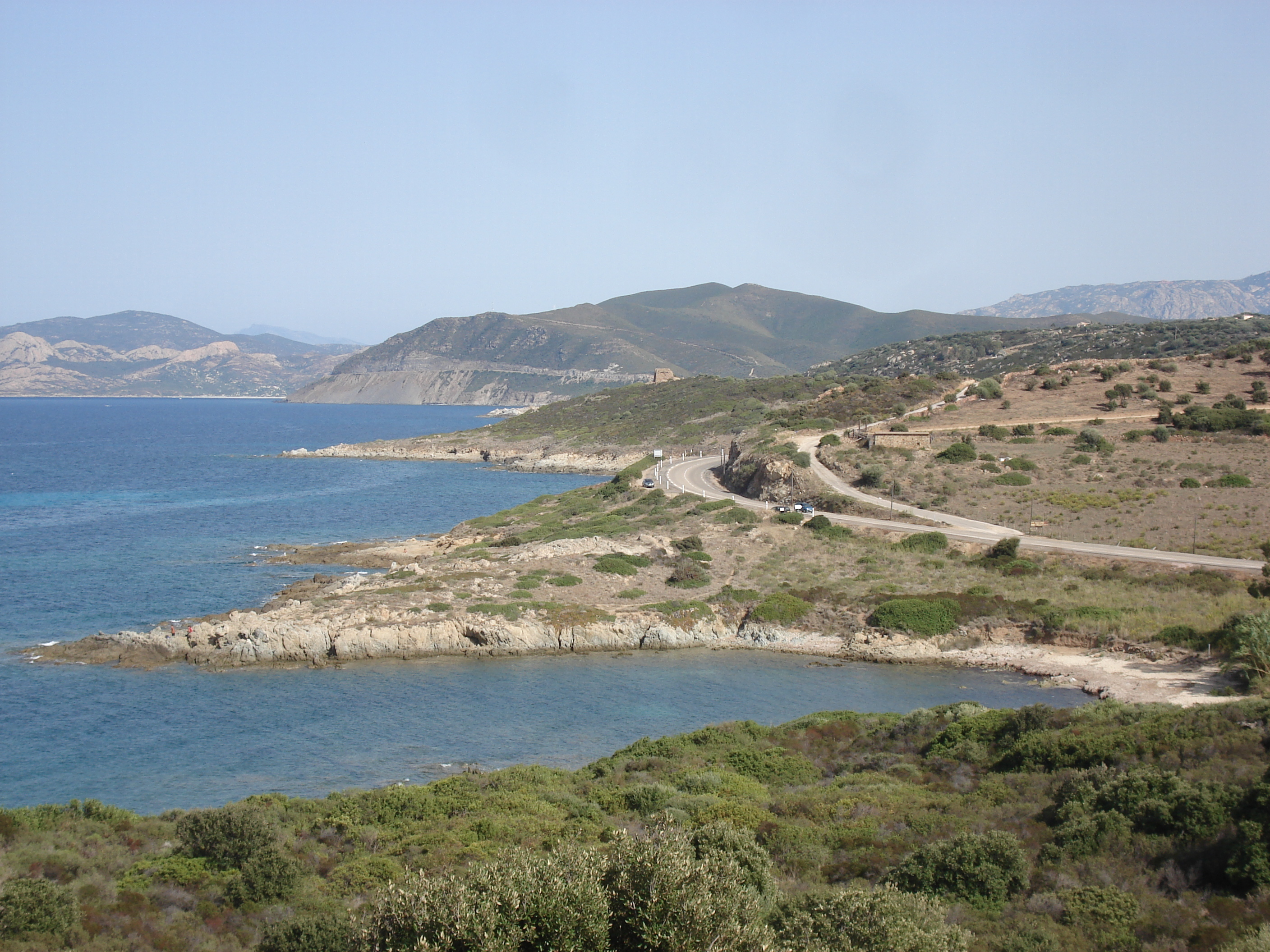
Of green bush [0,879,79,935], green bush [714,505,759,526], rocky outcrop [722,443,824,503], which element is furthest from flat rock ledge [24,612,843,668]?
green bush [0,879,79,935]

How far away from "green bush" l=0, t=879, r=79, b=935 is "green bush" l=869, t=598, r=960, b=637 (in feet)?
90.2

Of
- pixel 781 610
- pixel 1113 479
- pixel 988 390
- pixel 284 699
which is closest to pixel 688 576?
pixel 781 610

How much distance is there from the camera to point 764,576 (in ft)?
130

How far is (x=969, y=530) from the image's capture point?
1693 inches

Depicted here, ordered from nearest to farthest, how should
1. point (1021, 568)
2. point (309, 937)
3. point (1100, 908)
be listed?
point (309, 937) → point (1100, 908) → point (1021, 568)

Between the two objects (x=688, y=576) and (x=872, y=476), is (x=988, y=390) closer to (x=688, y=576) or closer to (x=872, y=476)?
(x=872, y=476)

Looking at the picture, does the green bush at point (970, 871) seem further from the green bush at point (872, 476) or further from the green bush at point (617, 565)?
the green bush at point (872, 476)

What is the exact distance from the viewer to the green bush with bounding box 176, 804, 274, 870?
1442 cm

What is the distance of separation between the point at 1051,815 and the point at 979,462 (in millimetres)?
38961

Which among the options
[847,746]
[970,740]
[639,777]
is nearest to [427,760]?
[639,777]

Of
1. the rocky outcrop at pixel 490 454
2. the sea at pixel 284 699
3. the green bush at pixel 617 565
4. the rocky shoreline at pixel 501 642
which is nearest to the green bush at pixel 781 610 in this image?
the rocky shoreline at pixel 501 642

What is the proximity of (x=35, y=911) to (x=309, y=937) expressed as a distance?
347cm

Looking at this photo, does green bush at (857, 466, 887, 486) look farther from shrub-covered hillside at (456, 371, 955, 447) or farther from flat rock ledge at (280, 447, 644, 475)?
flat rock ledge at (280, 447, 644, 475)

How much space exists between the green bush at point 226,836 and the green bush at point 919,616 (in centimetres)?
2398
